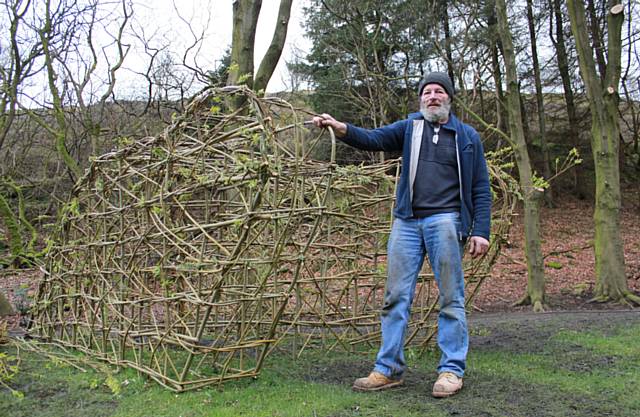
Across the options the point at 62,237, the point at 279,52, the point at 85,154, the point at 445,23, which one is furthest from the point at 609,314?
the point at 85,154

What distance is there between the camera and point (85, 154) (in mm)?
13312

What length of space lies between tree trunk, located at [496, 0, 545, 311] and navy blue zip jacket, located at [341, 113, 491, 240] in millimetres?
4628

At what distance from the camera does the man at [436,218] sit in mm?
3377

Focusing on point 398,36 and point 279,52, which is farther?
point 398,36

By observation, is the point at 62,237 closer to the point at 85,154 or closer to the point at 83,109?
the point at 83,109

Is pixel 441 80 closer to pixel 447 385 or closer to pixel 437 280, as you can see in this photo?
pixel 437 280

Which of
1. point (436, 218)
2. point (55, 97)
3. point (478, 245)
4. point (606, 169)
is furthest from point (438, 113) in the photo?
point (55, 97)

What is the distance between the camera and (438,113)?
136 inches

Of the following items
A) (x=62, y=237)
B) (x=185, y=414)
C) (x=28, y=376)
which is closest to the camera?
(x=185, y=414)

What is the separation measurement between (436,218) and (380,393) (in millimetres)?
1072

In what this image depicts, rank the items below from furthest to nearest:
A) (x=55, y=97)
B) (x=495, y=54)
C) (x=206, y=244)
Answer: (x=495, y=54)
(x=55, y=97)
(x=206, y=244)

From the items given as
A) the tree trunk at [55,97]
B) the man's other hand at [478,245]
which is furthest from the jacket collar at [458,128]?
the tree trunk at [55,97]

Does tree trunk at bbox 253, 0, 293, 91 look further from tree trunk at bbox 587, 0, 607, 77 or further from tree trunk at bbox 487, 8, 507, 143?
tree trunk at bbox 587, 0, 607, 77

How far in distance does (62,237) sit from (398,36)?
1171 cm
